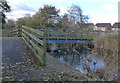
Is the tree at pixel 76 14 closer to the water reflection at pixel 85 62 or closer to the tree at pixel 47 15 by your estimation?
the tree at pixel 47 15

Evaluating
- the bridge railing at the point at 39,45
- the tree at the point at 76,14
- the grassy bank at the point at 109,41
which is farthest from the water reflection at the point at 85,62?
the tree at the point at 76,14

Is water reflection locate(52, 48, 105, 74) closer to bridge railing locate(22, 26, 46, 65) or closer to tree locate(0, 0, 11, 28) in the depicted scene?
bridge railing locate(22, 26, 46, 65)

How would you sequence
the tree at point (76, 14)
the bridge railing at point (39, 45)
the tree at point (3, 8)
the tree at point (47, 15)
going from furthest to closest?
1. the tree at point (76, 14)
2. the tree at point (47, 15)
3. the tree at point (3, 8)
4. the bridge railing at point (39, 45)

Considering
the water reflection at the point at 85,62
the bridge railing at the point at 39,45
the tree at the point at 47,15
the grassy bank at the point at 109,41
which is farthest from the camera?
the tree at the point at 47,15

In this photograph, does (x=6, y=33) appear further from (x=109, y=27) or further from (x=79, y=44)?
(x=109, y=27)

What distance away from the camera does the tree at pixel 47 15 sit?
21.2 m

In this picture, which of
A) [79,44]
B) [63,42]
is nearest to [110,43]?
[79,44]

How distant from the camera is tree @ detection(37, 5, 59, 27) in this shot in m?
21.2

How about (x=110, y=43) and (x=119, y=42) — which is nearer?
(x=119, y=42)

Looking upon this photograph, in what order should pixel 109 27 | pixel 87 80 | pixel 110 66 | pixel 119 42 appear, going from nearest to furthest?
pixel 87 80
pixel 110 66
pixel 119 42
pixel 109 27

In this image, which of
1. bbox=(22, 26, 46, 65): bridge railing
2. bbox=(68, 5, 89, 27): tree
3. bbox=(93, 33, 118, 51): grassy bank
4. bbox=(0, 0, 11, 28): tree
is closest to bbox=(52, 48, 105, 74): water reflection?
bbox=(22, 26, 46, 65): bridge railing

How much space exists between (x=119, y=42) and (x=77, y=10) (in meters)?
15.2

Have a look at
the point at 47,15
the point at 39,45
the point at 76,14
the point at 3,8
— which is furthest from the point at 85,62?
the point at 76,14

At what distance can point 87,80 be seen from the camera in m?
2.97
